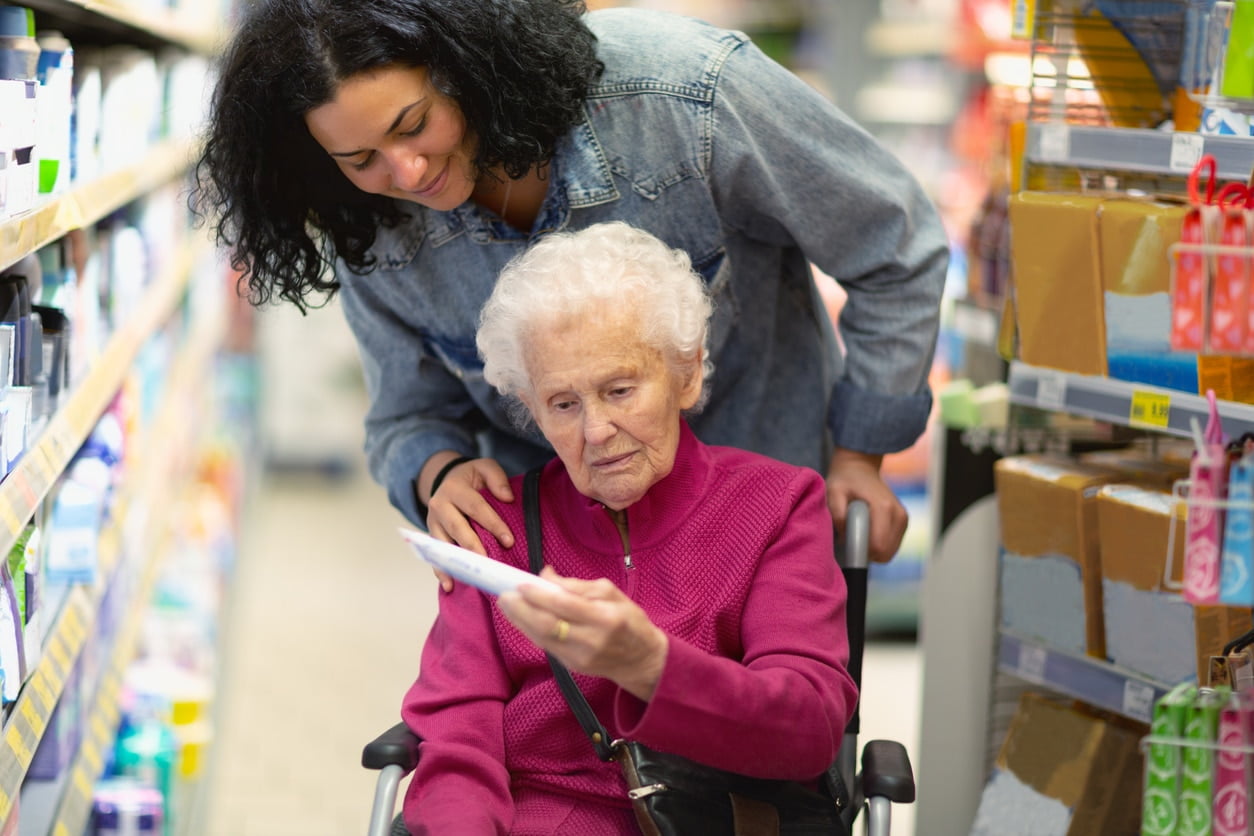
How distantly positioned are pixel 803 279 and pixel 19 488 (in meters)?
1.26

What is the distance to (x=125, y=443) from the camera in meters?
3.23

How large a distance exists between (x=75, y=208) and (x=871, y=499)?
4.41 ft

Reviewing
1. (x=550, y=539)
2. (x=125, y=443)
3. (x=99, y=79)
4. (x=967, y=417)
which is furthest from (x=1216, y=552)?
(x=125, y=443)

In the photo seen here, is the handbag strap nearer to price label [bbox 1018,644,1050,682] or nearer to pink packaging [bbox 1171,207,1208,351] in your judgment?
pink packaging [bbox 1171,207,1208,351]

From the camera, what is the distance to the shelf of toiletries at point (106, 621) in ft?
6.64

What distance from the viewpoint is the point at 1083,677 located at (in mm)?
2443

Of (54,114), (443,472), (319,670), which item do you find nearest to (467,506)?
(443,472)

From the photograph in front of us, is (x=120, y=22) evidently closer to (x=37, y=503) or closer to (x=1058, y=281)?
(x=37, y=503)

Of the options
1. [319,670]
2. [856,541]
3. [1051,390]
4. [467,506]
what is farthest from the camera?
[319,670]

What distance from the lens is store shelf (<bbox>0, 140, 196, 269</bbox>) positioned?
1.83 m

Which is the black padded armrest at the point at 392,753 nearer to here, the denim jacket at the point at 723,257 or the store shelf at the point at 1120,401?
the denim jacket at the point at 723,257

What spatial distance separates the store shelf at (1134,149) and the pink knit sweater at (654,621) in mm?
759

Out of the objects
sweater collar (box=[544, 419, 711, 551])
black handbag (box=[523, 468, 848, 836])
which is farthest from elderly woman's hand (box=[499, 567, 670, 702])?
sweater collar (box=[544, 419, 711, 551])

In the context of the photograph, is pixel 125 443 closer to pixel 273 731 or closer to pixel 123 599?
pixel 123 599
